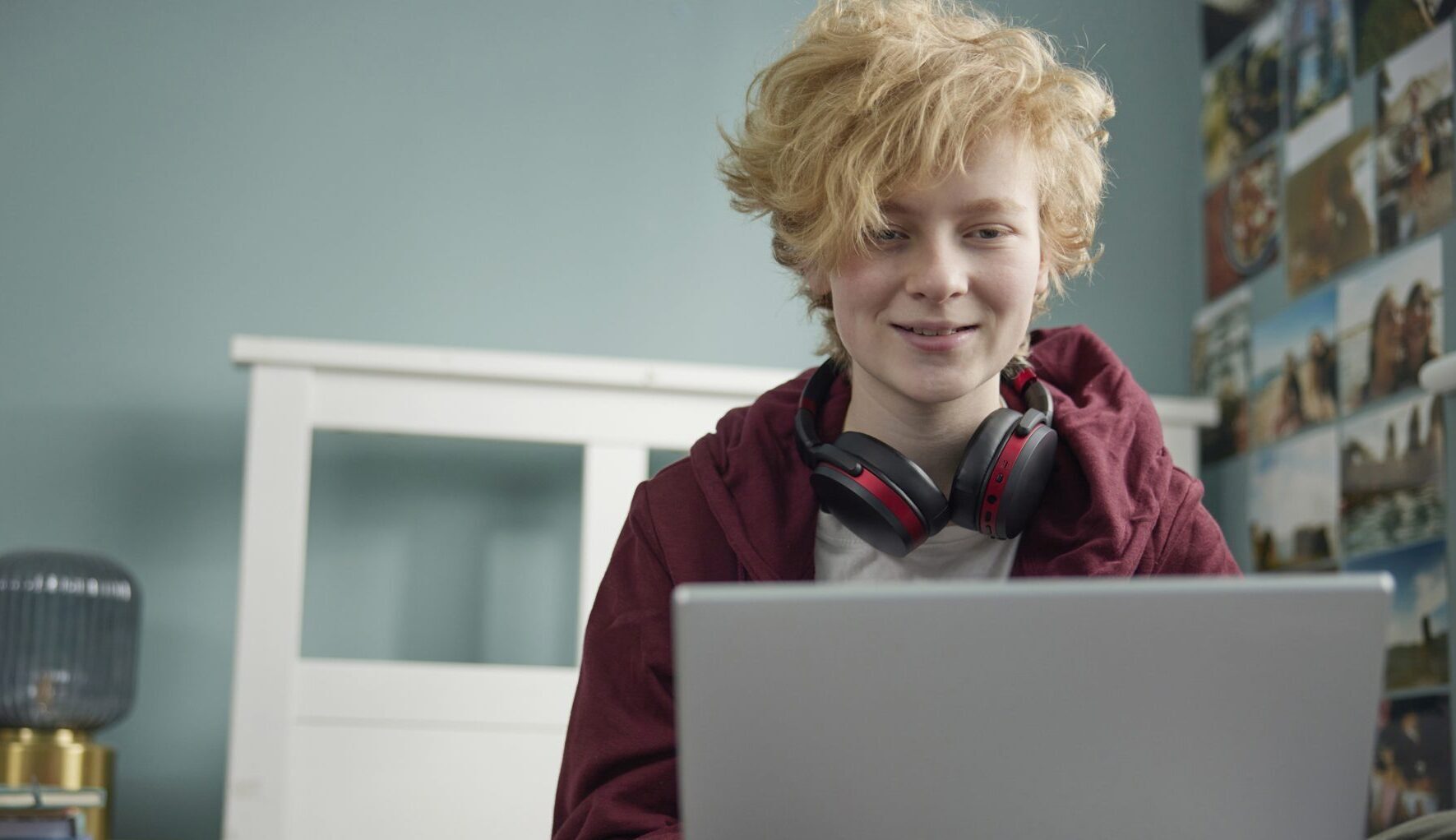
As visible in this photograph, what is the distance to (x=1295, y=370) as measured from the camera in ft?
6.20

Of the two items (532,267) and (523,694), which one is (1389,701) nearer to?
(523,694)

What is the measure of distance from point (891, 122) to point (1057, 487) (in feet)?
0.90

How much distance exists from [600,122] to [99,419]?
80 centimetres

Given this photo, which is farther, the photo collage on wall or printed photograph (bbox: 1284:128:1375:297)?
printed photograph (bbox: 1284:128:1375:297)

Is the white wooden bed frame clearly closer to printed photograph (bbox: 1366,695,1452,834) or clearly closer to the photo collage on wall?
the photo collage on wall

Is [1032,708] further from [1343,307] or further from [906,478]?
[1343,307]

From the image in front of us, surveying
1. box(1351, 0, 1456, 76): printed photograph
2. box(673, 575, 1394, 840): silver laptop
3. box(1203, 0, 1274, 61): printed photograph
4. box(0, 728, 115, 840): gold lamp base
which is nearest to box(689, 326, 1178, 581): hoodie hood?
box(673, 575, 1394, 840): silver laptop

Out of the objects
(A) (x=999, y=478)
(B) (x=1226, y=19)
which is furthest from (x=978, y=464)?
(B) (x=1226, y=19)

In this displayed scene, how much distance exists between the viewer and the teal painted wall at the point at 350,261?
196 centimetres

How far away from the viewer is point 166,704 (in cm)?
194

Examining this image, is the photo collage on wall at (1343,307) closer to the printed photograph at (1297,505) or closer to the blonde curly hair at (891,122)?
the printed photograph at (1297,505)

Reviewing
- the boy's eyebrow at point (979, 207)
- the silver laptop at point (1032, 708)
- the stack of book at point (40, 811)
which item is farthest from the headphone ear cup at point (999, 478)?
the stack of book at point (40, 811)

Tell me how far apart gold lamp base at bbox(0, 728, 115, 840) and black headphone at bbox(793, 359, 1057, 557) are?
1125mm

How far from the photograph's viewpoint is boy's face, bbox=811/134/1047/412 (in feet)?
3.14
